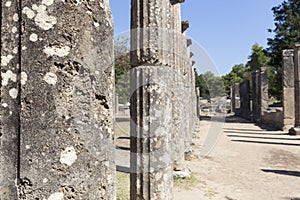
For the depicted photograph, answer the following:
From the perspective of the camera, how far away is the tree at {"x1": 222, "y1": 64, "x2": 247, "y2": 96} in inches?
2264

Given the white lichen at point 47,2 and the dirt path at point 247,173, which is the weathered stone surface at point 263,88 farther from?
the white lichen at point 47,2

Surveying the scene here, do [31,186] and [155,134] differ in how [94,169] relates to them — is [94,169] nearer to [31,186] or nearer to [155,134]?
[31,186]

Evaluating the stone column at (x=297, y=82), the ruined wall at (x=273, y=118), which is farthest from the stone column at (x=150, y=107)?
the ruined wall at (x=273, y=118)

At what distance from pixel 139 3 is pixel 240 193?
12.1 ft

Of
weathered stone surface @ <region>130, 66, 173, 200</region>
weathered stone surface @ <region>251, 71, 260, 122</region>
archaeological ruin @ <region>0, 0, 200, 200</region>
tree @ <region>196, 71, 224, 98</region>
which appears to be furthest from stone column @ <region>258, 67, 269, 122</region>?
archaeological ruin @ <region>0, 0, 200, 200</region>

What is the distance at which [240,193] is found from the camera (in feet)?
17.3

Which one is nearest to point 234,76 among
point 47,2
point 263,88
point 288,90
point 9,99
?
point 263,88

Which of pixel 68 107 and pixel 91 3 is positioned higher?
pixel 91 3

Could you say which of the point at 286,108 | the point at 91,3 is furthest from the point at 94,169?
the point at 286,108

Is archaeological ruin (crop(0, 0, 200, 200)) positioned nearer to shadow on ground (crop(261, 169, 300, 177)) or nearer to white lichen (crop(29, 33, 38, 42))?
white lichen (crop(29, 33, 38, 42))

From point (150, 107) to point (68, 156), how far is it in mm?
2578

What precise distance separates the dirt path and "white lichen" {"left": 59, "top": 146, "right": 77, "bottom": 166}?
154 inches

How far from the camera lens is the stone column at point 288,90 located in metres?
15.8

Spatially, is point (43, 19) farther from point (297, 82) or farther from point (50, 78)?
point (297, 82)
